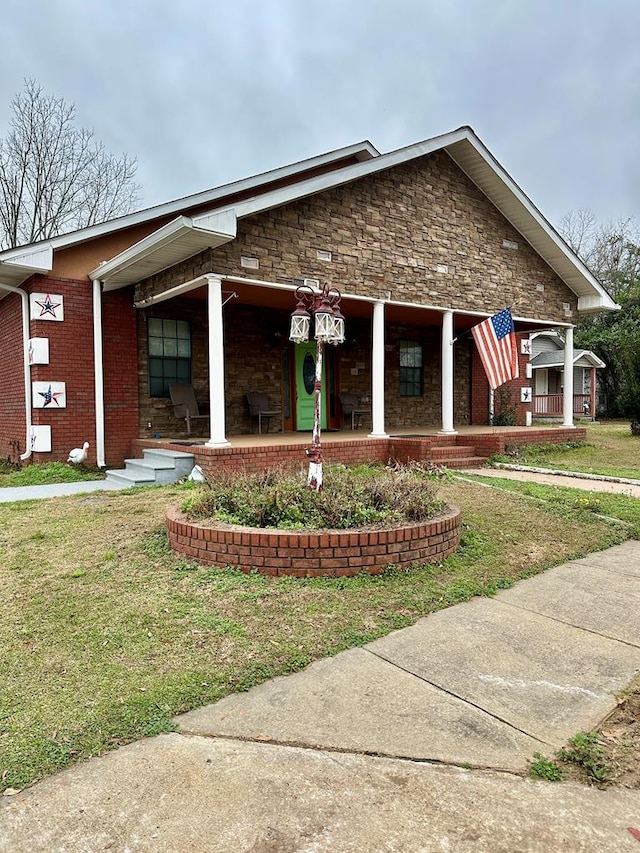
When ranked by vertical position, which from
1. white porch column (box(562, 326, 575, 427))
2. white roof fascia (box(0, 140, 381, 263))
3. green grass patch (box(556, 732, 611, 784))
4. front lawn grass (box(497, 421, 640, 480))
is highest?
white roof fascia (box(0, 140, 381, 263))

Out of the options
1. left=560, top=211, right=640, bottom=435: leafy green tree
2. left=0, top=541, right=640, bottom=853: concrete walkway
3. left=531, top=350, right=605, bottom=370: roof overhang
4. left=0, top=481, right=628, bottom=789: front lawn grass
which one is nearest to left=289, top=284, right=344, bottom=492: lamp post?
left=0, top=481, right=628, bottom=789: front lawn grass

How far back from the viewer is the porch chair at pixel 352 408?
41.7ft

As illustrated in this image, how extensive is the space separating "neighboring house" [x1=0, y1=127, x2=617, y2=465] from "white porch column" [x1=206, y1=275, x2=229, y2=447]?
27 millimetres

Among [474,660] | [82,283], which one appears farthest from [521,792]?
[82,283]

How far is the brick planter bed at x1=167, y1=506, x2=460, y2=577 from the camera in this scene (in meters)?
4.03

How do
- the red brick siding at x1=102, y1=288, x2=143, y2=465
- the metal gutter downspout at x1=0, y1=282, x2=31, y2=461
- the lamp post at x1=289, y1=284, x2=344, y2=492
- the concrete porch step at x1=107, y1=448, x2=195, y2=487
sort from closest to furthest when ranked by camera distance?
the lamp post at x1=289, y1=284, x2=344, y2=492 < the concrete porch step at x1=107, y1=448, x2=195, y2=487 < the metal gutter downspout at x1=0, y1=282, x2=31, y2=461 < the red brick siding at x1=102, y1=288, x2=143, y2=465

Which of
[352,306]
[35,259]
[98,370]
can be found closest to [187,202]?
[35,259]

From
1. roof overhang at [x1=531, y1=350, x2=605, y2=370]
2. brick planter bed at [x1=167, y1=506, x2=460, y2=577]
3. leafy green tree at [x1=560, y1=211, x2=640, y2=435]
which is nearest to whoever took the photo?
brick planter bed at [x1=167, y1=506, x2=460, y2=577]

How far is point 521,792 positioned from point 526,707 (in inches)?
22.9

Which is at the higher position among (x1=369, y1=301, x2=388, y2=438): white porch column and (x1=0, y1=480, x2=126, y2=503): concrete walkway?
(x1=369, y1=301, x2=388, y2=438): white porch column

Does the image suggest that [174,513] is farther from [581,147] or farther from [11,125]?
[581,147]

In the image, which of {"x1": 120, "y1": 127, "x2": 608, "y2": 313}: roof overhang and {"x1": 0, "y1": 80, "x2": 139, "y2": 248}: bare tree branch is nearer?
{"x1": 120, "y1": 127, "x2": 608, "y2": 313}: roof overhang

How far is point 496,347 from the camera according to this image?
32.4ft

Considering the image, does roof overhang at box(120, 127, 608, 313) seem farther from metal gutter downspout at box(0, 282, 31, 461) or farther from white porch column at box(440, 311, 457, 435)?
metal gutter downspout at box(0, 282, 31, 461)
